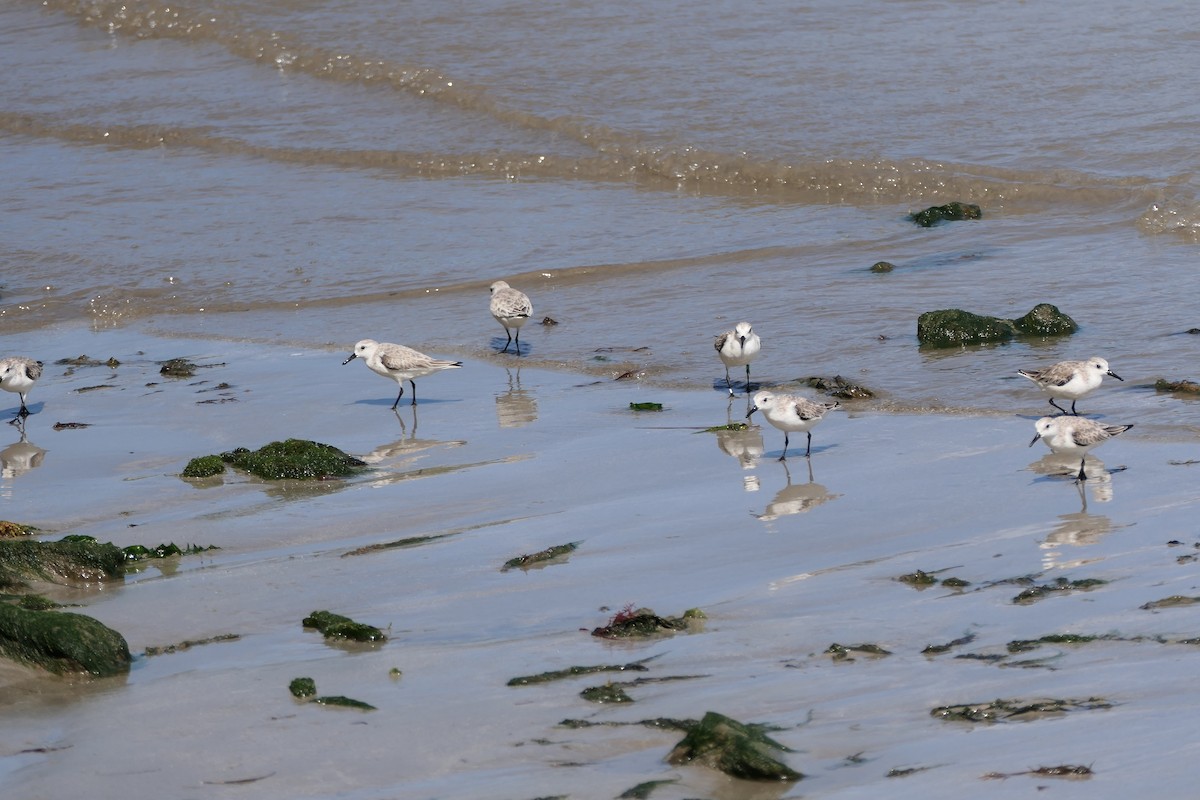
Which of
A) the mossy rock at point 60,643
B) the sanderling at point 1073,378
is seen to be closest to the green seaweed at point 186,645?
the mossy rock at point 60,643

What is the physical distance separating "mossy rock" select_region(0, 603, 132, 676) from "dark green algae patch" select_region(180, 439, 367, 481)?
293 cm

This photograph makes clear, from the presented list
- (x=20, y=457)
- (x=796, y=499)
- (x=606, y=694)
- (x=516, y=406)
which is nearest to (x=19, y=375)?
(x=20, y=457)

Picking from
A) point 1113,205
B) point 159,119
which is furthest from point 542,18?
point 1113,205

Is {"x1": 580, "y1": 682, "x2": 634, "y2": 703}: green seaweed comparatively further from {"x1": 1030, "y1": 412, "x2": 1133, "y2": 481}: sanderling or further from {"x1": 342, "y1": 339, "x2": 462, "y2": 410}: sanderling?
{"x1": 342, "y1": 339, "x2": 462, "y2": 410}: sanderling

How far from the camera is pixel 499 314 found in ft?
38.5

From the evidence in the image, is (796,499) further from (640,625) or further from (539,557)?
(640,625)

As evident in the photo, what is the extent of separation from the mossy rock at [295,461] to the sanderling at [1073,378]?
13.9 ft

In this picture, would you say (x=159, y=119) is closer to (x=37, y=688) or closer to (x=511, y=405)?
(x=511, y=405)

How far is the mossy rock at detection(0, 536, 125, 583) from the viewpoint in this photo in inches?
265

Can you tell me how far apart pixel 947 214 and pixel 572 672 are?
33.2ft

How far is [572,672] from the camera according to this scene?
543cm

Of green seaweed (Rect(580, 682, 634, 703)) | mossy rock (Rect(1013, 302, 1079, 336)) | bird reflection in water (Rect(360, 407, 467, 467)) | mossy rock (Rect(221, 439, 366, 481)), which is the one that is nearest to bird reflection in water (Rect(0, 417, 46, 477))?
mossy rock (Rect(221, 439, 366, 481))

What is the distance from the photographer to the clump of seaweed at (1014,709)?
15.5 ft

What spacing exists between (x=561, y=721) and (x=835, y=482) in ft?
11.2
